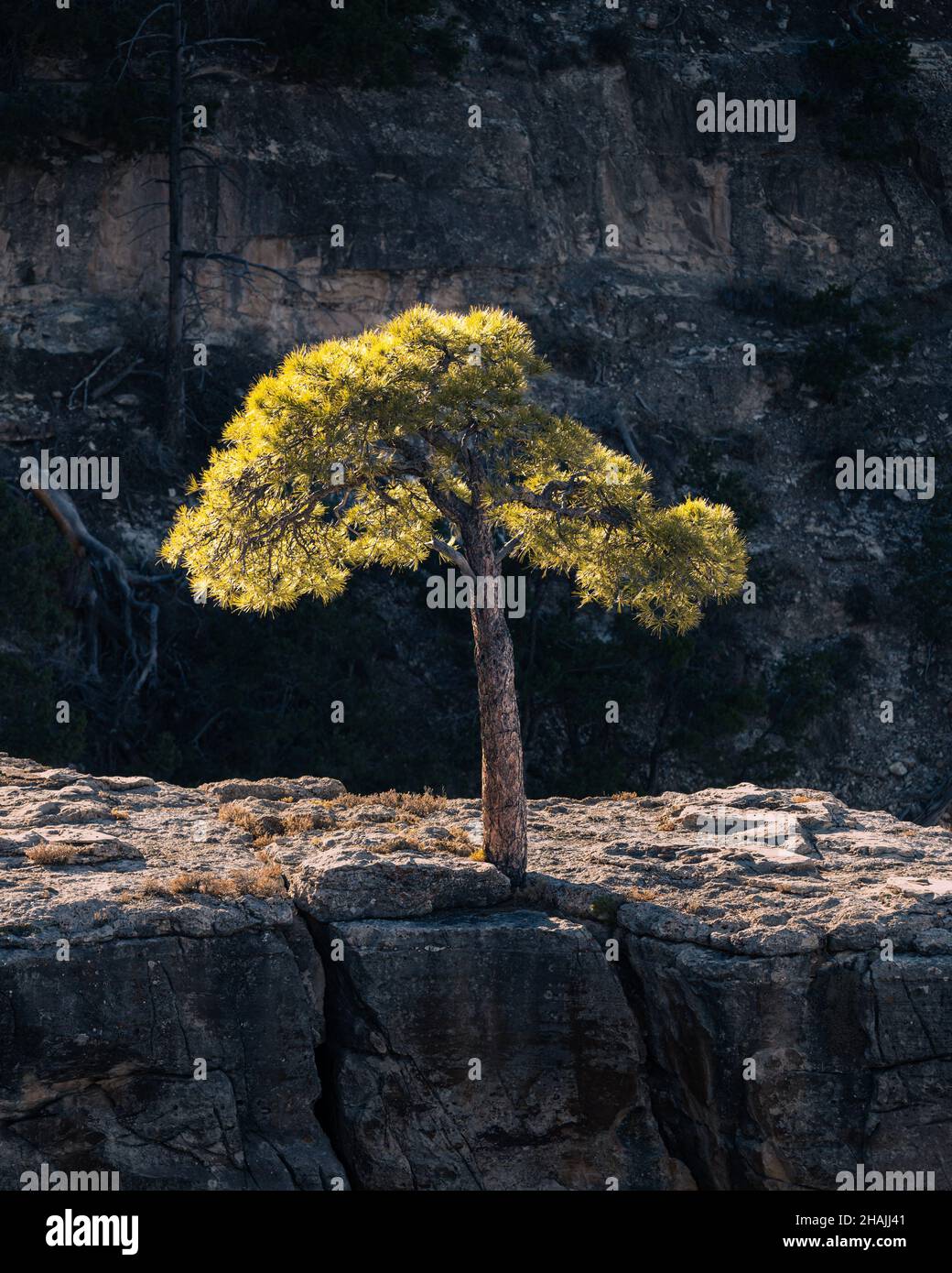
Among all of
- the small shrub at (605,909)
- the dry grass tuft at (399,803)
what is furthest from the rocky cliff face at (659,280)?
the small shrub at (605,909)

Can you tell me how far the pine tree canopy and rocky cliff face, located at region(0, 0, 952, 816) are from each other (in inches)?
539

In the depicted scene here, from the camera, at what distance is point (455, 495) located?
54.0 feet

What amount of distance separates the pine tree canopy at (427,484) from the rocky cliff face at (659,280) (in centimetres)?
1368

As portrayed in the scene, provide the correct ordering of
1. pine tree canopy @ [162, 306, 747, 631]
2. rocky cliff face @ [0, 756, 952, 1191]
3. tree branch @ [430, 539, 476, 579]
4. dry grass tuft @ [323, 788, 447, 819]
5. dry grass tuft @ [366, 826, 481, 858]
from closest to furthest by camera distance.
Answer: rocky cliff face @ [0, 756, 952, 1191] → pine tree canopy @ [162, 306, 747, 631] → tree branch @ [430, 539, 476, 579] → dry grass tuft @ [366, 826, 481, 858] → dry grass tuft @ [323, 788, 447, 819]

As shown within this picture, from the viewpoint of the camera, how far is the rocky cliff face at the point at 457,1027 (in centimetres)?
1351

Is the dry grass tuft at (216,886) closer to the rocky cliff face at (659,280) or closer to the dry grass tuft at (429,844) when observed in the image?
→ the dry grass tuft at (429,844)

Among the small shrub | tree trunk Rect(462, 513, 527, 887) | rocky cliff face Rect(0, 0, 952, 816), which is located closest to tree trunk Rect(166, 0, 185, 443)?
rocky cliff face Rect(0, 0, 952, 816)

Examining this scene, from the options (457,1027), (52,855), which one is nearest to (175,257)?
(52,855)

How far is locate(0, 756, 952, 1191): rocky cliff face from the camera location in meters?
13.5

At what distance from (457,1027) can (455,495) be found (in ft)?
18.0

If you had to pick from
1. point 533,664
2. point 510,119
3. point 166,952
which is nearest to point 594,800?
point 166,952

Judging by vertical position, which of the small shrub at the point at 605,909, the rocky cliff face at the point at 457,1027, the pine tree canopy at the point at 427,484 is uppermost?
the pine tree canopy at the point at 427,484

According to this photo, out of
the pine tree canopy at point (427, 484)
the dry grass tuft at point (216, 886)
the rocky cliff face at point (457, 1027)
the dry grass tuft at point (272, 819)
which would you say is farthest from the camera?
the dry grass tuft at point (272, 819)

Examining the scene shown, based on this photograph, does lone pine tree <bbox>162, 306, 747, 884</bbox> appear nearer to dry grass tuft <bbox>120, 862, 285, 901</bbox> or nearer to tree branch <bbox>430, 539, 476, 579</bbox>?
tree branch <bbox>430, 539, 476, 579</bbox>
